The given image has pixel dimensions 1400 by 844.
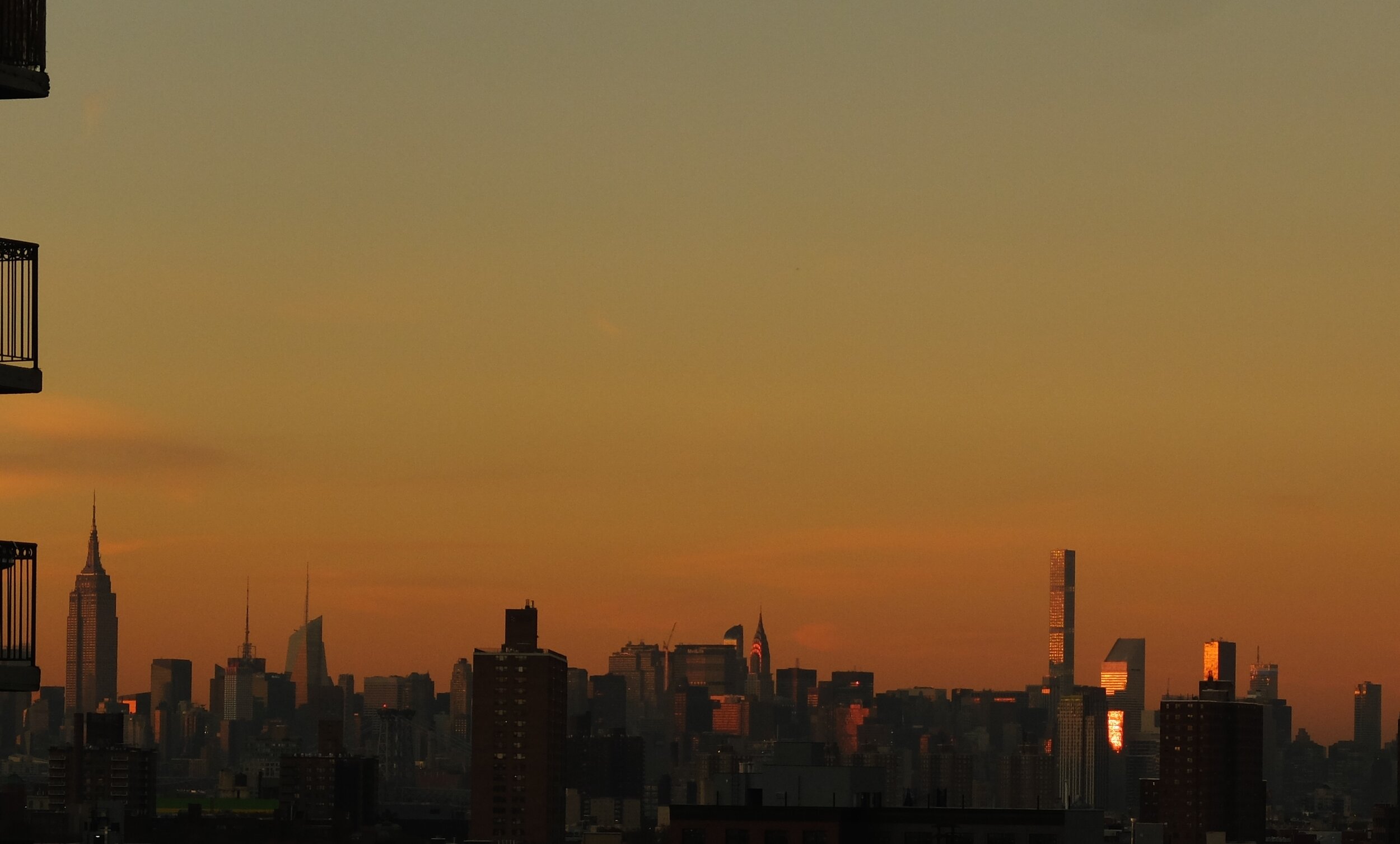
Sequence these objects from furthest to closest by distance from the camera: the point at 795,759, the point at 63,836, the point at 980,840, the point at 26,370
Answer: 1. the point at 795,759
2. the point at 63,836
3. the point at 980,840
4. the point at 26,370

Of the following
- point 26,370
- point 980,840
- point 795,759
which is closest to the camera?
point 26,370

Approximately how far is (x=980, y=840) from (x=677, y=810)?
43.8 feet

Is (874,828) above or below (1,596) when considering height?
below

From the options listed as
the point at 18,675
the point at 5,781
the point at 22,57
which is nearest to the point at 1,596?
the point at 18,675

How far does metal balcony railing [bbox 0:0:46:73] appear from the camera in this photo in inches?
1004

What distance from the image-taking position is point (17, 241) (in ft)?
84.5

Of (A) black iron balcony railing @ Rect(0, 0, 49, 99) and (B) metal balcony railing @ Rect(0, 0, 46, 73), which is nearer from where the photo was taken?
(A) black iron balcony railing @ Rect(0, 0, 49, 99)

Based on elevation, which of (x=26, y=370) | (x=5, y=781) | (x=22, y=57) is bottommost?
(x=5, y=781)

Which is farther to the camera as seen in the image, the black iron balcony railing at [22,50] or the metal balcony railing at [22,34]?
the metal balcony railing at [22,34]

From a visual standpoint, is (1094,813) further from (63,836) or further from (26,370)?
(26,370)

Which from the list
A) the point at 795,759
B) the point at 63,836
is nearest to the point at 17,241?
the point at 63,836

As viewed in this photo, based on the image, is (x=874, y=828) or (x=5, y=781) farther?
(x=5, y=781)

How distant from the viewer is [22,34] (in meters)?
25.6

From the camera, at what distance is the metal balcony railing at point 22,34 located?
25.5 metres
